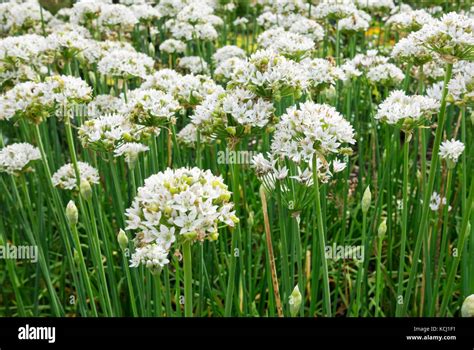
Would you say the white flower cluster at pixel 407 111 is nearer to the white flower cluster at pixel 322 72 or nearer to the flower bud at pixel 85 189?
the white flower cluster at pixel 322 72

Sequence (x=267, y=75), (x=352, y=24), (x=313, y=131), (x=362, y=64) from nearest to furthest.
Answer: (x=313, y=131) → (x=267, y=75) → (x=362, y=64) → (x=352, y=24)

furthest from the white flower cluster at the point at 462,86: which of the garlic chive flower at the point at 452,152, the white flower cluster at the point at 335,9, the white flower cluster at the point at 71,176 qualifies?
the white flower cluster at the point at 335,9

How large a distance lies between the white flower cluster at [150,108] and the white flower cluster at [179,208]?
1.59ft

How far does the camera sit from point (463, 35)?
1251mm

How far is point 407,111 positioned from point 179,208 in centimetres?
70

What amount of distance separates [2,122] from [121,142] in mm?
1612

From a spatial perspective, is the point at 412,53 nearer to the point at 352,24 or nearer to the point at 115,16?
the point at 352,24

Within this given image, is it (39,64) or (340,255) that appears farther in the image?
(39,64)

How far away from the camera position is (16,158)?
1783mm

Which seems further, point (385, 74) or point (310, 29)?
point (310, 29)

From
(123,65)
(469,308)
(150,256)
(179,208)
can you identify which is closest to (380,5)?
(123,65)

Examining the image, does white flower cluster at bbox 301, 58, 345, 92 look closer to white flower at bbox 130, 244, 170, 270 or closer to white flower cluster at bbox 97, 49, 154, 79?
white flower cluster at bbox 97, 49, 154, 79
